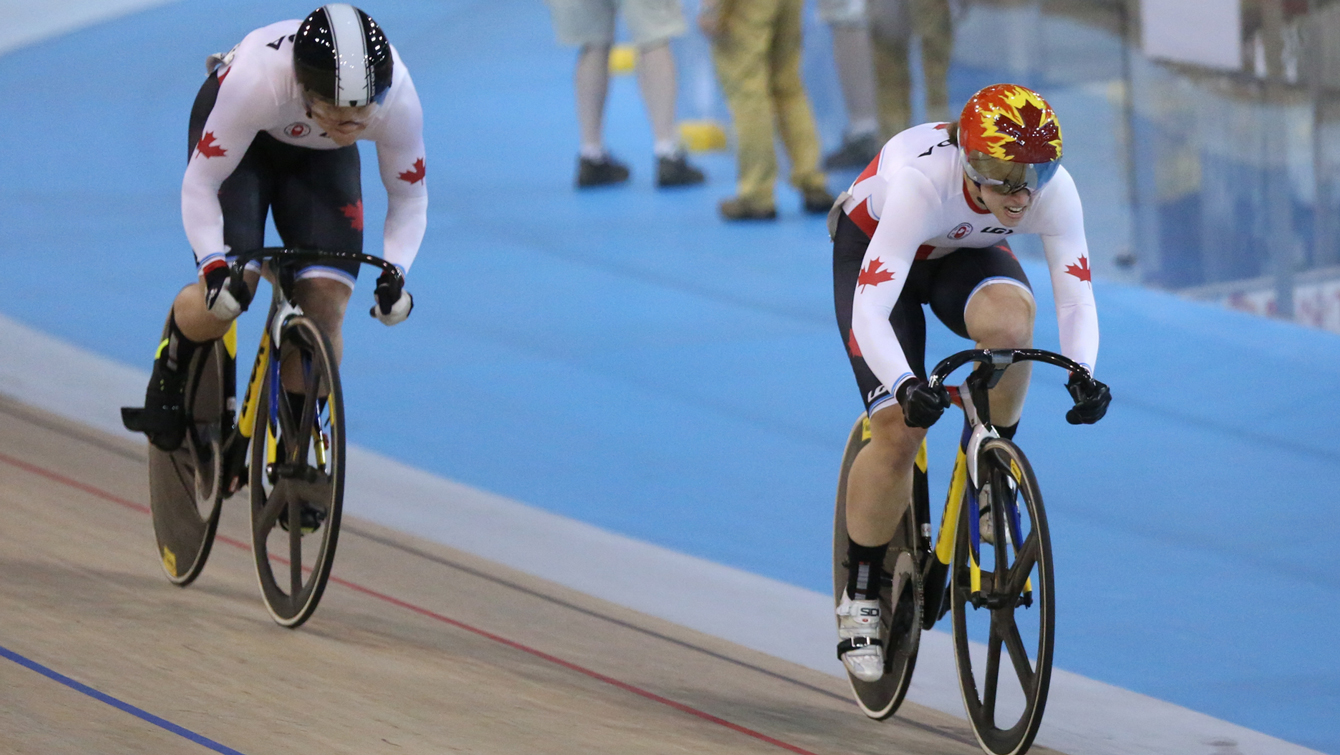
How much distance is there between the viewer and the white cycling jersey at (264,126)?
12.0 feet

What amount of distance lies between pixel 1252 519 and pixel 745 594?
1.59 m

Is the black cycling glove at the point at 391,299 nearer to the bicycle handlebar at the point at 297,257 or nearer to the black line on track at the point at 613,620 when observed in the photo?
the bicycle handlebar at the point at 297,257

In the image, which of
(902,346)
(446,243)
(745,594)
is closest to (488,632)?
(745,594)

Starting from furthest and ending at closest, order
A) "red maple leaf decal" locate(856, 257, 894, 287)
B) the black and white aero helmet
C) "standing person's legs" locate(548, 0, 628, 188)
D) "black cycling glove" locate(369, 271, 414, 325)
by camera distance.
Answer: "standing person's legs" locate(548, 0, 628, 188), "black cycling glove" locate(369, 271, 414, 325), the black and white aero helmet, "red maple leaf decal" locate(856, 257, 894, 287)

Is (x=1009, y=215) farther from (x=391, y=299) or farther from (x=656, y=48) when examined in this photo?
(x=656, y=48)

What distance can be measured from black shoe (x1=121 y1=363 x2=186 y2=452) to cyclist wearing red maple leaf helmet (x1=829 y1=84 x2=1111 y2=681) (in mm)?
1628

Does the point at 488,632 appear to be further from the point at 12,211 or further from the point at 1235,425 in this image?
the point at 12,211

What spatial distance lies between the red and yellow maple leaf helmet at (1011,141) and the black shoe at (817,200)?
5.76 m

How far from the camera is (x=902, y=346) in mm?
3455

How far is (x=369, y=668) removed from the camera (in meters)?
3.70

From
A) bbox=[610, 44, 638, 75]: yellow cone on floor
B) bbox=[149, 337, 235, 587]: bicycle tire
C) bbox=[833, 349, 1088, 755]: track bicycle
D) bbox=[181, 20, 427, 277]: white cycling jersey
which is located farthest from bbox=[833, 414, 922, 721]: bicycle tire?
bbox=[610, 44, 638, 75]: yellow cone on floor

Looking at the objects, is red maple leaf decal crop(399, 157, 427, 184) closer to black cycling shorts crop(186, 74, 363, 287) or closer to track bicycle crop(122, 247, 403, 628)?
black cycling shorts crop(186, 74, 363, 287)

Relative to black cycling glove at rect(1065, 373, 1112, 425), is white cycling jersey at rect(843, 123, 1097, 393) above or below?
above

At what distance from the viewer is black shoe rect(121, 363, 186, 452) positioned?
162 inches
